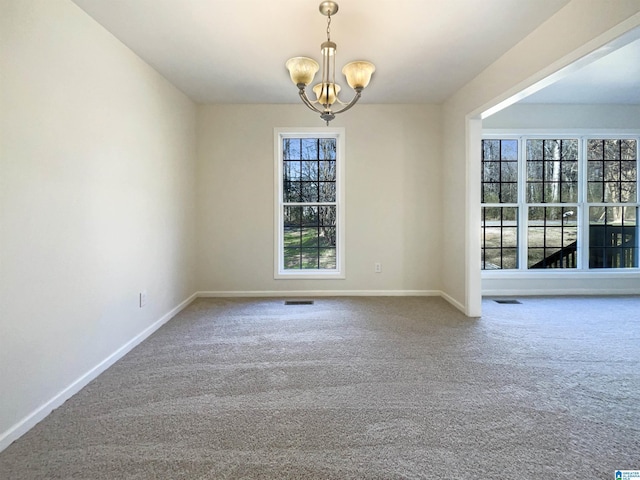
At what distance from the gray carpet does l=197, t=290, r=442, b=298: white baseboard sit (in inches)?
44.9

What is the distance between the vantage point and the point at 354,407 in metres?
1.83

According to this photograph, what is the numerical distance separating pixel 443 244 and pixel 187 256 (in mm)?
3308

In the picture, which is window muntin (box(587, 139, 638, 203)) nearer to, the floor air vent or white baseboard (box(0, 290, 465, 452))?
white baseboard (box(0, 290, 465, 452))

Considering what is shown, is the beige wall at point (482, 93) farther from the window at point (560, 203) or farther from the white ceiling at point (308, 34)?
the window at point (560, 203)

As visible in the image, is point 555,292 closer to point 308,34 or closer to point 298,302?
point 298,302

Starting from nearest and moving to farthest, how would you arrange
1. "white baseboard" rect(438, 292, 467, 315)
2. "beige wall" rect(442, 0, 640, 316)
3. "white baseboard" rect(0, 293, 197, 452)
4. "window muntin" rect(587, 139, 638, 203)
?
1. "white baseboard" rect(0, 293, 197, 452)
2. "beige wall" rect(442, 0, 640, 316)
3. "white baseboard" rect(438, 292, 467, 315)
4. "window muntin" rect(587, 139, 638, 203)

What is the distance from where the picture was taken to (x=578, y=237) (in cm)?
457

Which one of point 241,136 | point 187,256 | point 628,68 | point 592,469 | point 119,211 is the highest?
point 628,68

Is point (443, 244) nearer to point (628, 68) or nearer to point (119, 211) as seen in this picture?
point (628, 68)

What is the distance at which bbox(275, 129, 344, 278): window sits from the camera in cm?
434

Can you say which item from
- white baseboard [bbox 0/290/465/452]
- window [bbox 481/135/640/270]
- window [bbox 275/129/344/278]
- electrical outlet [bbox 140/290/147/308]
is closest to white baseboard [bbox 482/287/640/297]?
window [bbox 481/135/640/270]

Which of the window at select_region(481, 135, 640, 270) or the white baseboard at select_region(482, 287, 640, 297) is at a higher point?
the window at select_region(481, 135, 640, 270)

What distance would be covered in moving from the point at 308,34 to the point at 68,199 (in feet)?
6.81

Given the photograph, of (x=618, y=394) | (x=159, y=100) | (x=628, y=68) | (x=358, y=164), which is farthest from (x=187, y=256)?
(x=628, y=68)
